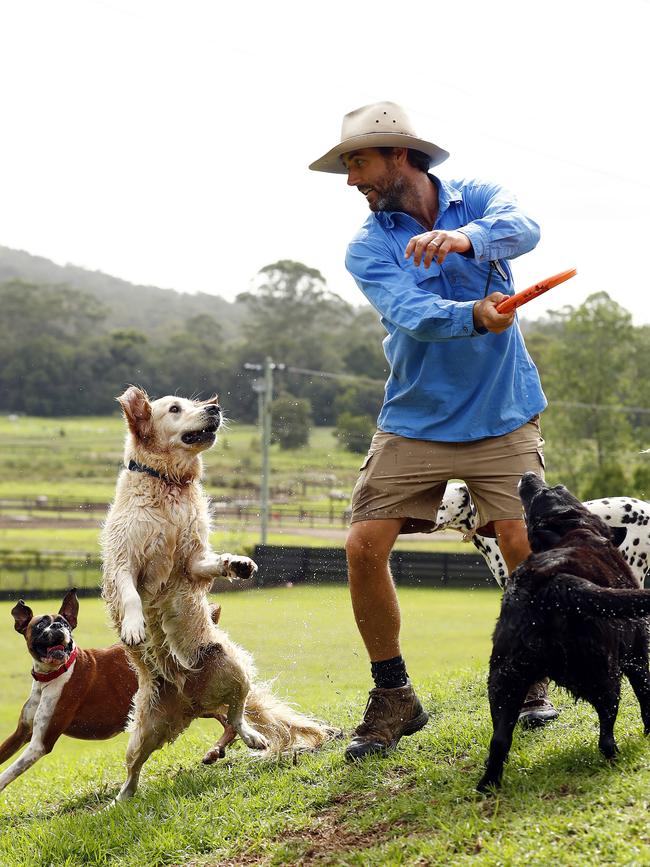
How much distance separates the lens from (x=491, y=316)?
434 centimetres

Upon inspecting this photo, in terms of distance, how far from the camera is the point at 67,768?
760 cm

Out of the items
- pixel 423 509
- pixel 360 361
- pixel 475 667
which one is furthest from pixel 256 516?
pixel 423 509

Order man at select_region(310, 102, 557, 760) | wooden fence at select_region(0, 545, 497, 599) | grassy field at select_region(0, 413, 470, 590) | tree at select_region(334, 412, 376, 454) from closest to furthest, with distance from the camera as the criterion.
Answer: man at select_region(310, 102, 557, 760) → wooden fence at select_region(0, 545, 497, 599) → grassy field at select_region(0, 413, 470, 590) → tree at select_region(334, 412, 376, 454)

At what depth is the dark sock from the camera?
200 inches

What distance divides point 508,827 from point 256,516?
124 ft

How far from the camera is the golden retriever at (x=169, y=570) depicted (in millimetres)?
5570

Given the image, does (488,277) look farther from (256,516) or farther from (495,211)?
(256,516)

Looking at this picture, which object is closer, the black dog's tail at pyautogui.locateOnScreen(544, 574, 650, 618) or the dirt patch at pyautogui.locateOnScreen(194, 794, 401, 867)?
the black dog's tail at pyautogui.locateOnScreen(544, 574, 650, 618)

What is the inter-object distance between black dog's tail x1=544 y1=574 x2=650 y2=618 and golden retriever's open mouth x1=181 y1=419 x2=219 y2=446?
7.63ft

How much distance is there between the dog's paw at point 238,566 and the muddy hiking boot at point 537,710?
5.06 ft

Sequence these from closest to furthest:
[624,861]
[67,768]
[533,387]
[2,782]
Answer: [624,861] < [533,387] < [2,782] < [67,768]

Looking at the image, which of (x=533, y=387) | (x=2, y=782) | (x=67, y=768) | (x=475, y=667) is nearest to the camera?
(x=533, y=387)

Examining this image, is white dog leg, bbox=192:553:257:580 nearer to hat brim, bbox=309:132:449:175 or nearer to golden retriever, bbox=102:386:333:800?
golden retriever, bbox=102:386:333:800

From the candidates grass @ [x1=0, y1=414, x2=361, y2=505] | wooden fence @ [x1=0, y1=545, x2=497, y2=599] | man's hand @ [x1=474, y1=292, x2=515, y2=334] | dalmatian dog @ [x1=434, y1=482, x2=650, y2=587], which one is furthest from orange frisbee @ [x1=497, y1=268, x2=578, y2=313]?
grass @ [x1=0, y1=414, x2=361, y2=505]
